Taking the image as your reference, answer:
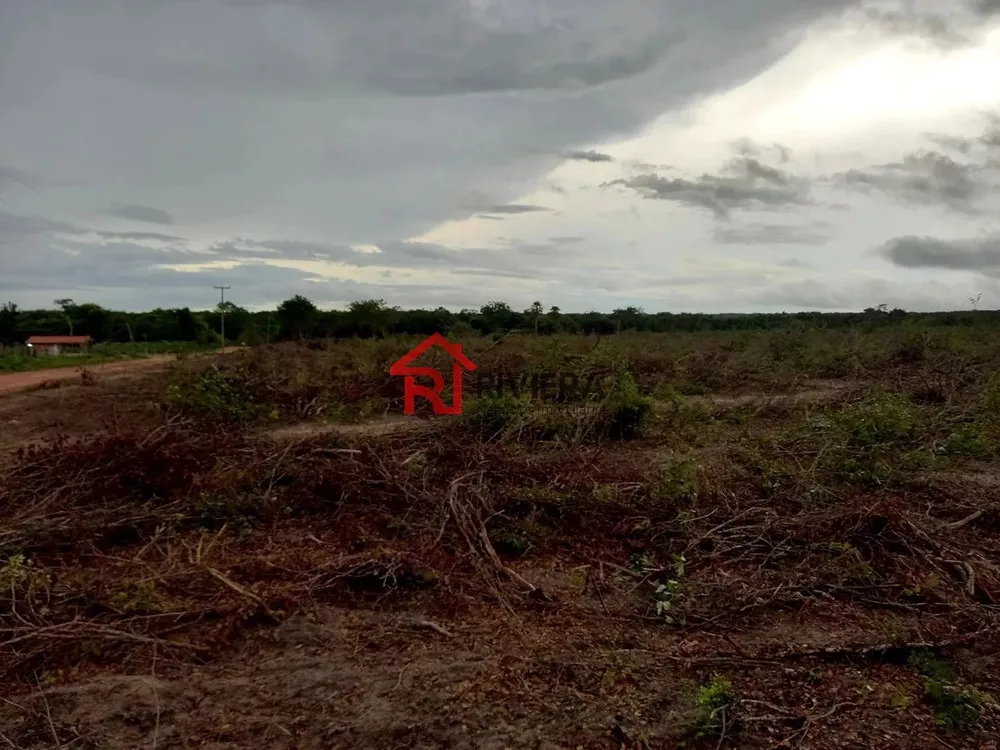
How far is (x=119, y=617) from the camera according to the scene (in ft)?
11.6

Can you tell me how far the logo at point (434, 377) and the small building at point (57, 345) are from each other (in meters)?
18.3

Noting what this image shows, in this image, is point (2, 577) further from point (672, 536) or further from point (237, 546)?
point (672, 536)

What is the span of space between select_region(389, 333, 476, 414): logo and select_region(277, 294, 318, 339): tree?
12969 millimetres

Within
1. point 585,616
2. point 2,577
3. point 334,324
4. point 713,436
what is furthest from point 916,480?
point 334,324

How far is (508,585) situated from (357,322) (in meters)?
19.3

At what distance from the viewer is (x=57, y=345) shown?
2673cm

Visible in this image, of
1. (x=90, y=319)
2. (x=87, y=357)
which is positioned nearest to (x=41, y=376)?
Answer: (x=87, y=357)

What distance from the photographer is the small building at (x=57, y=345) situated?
24266mm

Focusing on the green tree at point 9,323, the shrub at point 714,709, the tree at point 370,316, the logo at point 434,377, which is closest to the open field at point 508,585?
the shrub at point 714,709

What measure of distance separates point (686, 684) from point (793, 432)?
528 centimetres

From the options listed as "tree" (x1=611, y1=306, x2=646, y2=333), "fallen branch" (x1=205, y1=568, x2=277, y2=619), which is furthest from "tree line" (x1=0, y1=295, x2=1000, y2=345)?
"fallen branch" (x1=205, y1=568, x2=277, y2=619)

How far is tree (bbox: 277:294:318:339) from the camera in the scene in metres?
23.5

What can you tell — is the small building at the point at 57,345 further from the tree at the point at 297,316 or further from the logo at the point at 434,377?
the logo at the point at 434,377

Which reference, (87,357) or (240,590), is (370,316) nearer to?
(87,357)
